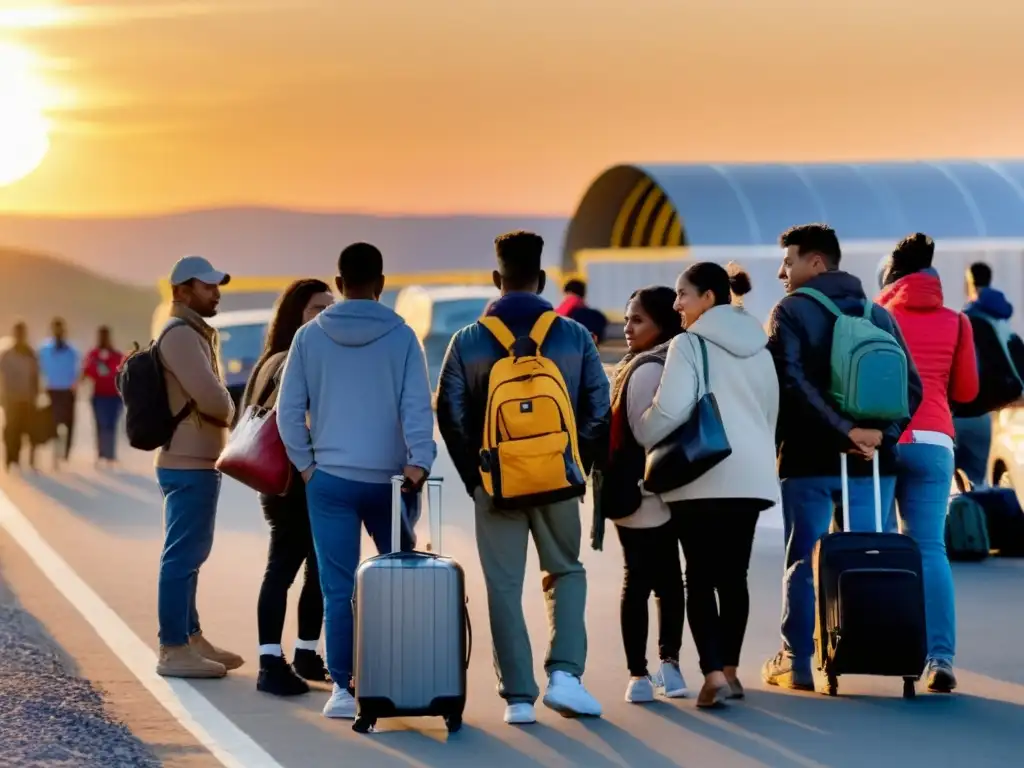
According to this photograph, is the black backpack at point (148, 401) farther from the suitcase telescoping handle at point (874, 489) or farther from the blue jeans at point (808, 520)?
the suitcase telescoping handle at point (874, 489)

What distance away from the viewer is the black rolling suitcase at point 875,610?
344 inches

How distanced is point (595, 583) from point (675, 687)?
175 inches

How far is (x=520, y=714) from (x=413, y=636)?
0.61 m

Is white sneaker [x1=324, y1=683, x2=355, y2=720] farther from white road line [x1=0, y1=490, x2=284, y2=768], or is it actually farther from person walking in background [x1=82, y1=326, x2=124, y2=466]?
person walking in background [x1=82, y1=326, x2=124, y2=466]

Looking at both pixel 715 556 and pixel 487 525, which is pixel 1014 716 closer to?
pixel 715 556

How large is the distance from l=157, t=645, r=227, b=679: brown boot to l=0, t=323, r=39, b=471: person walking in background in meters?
16.3

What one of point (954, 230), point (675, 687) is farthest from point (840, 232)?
point (675, 687)

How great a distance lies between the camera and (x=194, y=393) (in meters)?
9.74

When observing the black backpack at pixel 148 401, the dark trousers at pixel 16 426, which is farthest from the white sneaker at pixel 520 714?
the dark trousers at pixel 16 426

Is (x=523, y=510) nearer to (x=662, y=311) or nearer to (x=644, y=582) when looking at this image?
(x=644, y=582)

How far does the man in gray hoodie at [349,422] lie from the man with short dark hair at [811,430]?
148 cm

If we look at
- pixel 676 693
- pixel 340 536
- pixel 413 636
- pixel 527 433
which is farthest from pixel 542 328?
pixel 676 693

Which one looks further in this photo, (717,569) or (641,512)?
(641,512)

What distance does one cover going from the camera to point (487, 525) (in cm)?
873
